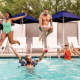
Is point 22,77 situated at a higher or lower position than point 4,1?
lower

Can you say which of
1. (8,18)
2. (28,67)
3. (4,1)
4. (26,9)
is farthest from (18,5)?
(28,67)

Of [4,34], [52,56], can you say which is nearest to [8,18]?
[4,34]

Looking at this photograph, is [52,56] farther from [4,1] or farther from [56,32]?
[4,1]

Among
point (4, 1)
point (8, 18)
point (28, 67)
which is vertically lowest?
point (28, 67)

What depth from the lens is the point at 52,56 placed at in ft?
25.2

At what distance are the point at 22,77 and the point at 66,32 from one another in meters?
6.48

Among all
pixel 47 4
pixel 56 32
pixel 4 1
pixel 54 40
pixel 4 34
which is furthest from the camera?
pixel 4 1

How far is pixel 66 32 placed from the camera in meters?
10.2

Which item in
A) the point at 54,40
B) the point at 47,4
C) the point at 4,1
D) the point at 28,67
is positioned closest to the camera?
the point at 28,67

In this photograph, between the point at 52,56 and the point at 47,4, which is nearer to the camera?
the point at 52,56

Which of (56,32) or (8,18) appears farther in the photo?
(56,32)

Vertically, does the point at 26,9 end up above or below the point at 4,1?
below

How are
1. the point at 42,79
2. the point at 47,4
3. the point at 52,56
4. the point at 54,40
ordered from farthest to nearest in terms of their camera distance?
the point at 47,4 → the point at 54,40 → the point at 52,56 → the point at 42,79

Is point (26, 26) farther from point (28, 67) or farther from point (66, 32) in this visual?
point (28, 67)
